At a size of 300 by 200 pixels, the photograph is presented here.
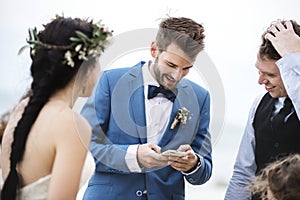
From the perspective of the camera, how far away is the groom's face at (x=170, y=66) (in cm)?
204

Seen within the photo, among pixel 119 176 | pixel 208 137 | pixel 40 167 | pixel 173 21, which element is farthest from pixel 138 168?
pixel 173 21

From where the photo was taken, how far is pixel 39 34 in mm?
1856

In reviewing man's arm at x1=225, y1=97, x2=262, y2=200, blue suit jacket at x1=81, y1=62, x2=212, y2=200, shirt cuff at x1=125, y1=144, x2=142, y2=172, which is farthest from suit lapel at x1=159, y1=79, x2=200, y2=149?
man's arm at x1=225, y1=97, x2=262, y2=200

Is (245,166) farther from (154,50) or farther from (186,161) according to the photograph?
(154,50)

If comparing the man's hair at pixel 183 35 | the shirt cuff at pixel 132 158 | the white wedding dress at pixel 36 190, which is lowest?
the white wedding dress at pixel 36 190

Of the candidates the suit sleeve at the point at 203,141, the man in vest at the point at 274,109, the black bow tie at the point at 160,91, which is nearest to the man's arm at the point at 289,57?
the man in vest at the point at 274,109

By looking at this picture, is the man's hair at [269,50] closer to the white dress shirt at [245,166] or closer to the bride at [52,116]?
the white dress shirt at [245,166]

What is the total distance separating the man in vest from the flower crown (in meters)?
0.64

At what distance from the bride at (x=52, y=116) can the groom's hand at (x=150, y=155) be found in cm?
27

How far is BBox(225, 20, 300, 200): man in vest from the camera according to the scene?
205cm

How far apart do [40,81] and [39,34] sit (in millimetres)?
A: 160

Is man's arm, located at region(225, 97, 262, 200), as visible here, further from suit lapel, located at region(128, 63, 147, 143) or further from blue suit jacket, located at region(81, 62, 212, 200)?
suit lapel, located at region(128, 63, 147, 143)

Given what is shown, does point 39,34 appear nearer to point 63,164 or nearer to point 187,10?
point 63,164

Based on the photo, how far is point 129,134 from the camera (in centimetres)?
207
